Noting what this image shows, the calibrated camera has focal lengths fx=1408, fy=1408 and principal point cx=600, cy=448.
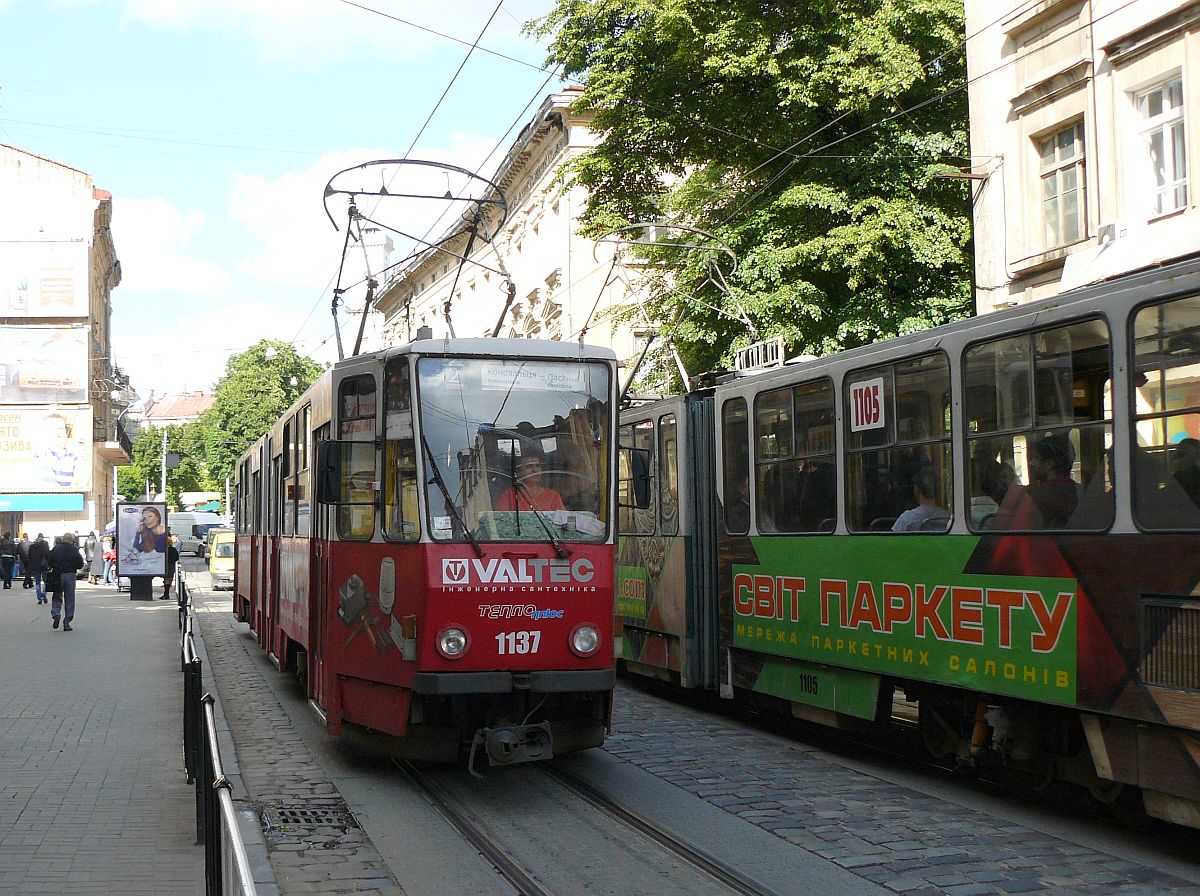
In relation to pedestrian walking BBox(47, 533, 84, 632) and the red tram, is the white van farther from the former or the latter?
the red tram

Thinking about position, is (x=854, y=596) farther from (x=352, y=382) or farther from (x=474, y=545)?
(x=352, y=382)

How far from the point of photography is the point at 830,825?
316 inches

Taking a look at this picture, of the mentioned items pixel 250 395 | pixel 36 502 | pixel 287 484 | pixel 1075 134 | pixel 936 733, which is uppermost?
pixel 250 395

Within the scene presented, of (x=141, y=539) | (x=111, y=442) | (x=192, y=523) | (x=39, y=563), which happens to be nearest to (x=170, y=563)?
(x=141, y=539)

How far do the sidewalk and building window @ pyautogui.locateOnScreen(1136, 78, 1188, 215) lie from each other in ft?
41.7

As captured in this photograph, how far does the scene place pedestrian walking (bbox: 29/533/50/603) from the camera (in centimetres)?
3119

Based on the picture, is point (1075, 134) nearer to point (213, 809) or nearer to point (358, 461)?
point (358, 461)

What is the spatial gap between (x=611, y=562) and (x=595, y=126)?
54.1 ft

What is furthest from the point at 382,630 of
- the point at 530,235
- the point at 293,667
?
the point at 530,235

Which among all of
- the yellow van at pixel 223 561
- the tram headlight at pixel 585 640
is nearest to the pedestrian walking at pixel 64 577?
the tram headlight at pixel 585 640

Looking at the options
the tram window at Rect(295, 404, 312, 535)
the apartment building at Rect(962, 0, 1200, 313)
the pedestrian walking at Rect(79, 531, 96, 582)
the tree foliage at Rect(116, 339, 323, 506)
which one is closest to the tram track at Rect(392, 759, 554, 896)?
the tram window at Rect(295, 404, 312, 535)

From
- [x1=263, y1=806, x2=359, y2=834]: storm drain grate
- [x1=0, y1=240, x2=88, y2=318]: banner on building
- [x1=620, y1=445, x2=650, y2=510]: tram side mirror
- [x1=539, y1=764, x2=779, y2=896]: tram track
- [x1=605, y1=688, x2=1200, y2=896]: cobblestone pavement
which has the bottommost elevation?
[x1=263, y1=806, x2=359, y2=834]: storm drain grate

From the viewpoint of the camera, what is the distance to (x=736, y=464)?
38.3 ft

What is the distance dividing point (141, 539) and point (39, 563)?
12.8 feet
